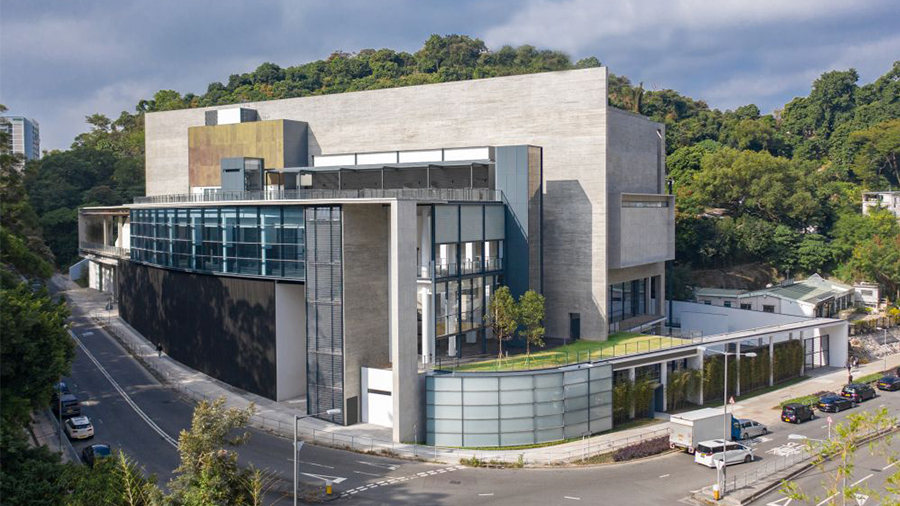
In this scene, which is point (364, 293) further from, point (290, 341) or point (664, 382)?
point (664, 382)

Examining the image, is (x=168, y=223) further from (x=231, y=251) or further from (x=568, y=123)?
(x=568, y=123)

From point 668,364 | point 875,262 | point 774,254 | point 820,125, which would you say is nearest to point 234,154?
point 668,364

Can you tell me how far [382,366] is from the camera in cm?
4681

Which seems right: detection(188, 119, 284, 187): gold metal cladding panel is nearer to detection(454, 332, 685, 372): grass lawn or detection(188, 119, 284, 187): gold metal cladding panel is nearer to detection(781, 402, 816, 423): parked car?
detection(454, 332, 685, 372): grass lawn

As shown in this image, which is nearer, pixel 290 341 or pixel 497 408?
pixel 497 408

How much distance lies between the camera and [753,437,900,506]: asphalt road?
3447cm

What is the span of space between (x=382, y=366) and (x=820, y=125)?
13018cm

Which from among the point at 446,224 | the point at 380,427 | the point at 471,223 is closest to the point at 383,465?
the point at 380,427

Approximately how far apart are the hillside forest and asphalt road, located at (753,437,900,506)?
121ft

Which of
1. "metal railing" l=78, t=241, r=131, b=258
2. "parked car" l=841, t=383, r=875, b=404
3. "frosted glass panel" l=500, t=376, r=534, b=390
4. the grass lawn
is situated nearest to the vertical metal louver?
the grass lawn

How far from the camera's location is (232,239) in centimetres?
5331

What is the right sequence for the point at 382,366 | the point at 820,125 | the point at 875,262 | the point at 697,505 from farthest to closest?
the point at 820,125, the point at 875,262, the point at 382,366, the point at 697,505

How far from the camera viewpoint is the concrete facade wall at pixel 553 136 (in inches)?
2188

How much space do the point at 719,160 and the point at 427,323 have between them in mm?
57614
